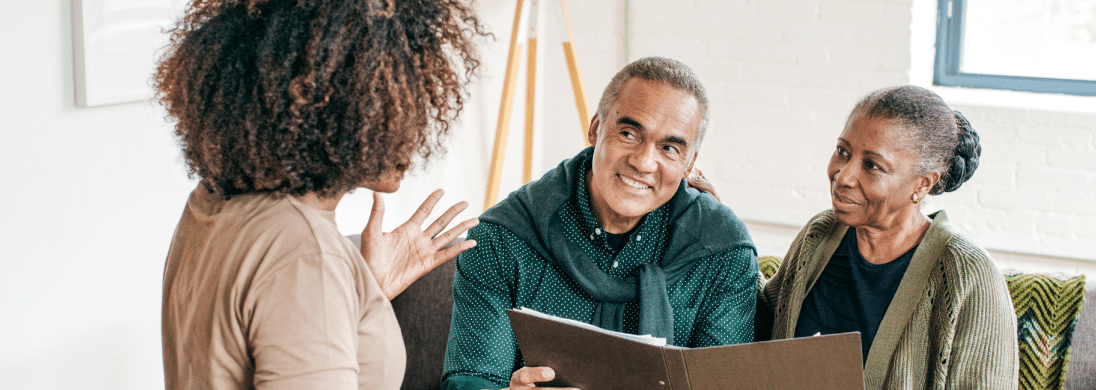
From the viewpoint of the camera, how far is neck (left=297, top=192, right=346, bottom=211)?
1.06m

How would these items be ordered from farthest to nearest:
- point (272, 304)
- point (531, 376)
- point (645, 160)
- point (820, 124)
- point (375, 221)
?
point (820, 124) < point (645, 160) < point (375, 221) < point (531, 376) < point (272, 304)

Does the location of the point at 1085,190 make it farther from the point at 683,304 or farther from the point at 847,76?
the point at 683,304

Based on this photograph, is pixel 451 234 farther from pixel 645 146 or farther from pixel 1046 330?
pixel 1046 330

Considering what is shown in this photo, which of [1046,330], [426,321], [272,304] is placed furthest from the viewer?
[426,321]

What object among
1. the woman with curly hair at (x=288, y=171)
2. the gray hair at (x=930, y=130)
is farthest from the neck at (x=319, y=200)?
the gray hair at (x=930, y=130)

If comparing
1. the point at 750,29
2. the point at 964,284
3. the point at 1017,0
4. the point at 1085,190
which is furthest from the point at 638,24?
the point at 964,284

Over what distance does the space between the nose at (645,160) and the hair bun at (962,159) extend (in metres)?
0.56

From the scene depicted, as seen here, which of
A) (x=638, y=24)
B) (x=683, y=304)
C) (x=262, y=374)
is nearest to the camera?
(x=262, y=374)

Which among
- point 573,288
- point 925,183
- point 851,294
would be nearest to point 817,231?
point 851,294

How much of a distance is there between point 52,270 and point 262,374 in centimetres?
126

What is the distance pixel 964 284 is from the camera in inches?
62.9

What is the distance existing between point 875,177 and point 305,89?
1.12 meters

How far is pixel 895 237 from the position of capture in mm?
1738

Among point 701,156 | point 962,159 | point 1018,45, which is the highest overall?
point 1018,45
